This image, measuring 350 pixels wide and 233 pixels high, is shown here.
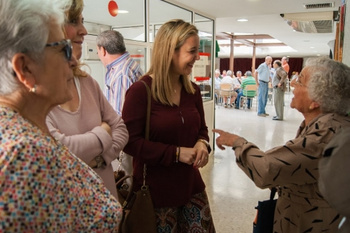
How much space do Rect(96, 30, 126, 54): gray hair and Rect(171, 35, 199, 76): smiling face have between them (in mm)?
960

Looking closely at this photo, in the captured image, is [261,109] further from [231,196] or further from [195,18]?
[231,196]

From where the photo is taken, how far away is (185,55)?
1.48m

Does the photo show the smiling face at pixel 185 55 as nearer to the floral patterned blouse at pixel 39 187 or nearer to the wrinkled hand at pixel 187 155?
the wrinkled hand at pixel 187 155

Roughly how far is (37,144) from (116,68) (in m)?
1.79

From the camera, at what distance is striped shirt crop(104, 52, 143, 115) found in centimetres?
226

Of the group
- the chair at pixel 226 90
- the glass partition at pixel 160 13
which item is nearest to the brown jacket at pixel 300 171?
the glass partition at pixel 160 13

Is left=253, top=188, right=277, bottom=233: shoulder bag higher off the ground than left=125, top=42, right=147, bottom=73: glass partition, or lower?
lower

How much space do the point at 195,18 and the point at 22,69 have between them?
411 cm

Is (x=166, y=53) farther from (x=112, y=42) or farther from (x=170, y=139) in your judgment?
(x=112, y=42)

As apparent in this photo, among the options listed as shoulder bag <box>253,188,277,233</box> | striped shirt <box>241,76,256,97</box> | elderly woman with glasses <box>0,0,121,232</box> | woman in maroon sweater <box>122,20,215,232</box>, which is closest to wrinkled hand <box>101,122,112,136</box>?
woman in maroon sweater <box>122,20,215,232</box>

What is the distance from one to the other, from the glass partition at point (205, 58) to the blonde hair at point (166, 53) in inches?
119

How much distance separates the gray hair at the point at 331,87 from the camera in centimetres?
133

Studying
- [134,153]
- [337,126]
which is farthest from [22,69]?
[337,126]

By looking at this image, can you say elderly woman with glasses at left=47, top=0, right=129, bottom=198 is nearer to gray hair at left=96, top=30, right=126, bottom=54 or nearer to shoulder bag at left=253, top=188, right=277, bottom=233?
shoulder bag at left=253, top=188, right=277, bottom=233
